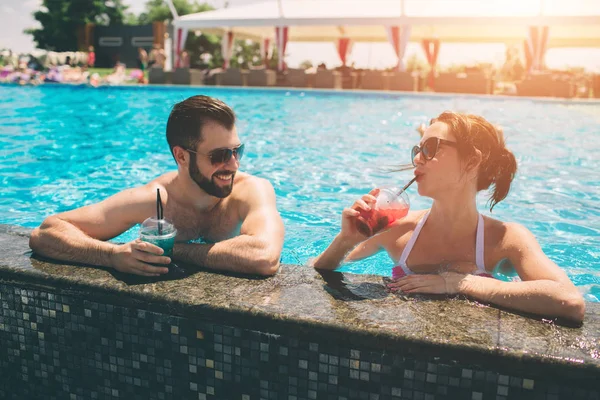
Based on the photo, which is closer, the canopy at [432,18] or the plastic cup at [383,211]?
the plastic cup at [383,211]

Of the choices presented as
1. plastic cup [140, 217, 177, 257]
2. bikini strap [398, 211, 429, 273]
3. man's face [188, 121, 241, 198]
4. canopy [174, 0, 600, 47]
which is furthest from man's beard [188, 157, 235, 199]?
canopy [174, 0, 600, 47]

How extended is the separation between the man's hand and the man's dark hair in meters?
0.66

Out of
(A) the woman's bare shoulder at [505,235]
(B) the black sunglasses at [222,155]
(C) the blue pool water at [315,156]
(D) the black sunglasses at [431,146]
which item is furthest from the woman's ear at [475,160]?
(C) the blue pool water at [315,156]

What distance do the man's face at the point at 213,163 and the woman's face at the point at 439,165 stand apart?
92 centimetres

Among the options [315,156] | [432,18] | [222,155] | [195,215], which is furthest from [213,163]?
[432,18]

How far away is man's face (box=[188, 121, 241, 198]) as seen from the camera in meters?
2.72

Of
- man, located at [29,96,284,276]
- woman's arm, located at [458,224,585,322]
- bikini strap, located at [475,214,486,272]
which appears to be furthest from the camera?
bikini strap, located at [475,214,486,272]

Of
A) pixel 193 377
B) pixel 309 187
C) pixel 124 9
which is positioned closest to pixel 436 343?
pixel 193 377

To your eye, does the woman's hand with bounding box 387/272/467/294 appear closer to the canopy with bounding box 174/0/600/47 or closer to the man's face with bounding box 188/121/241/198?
the man's face with bounding box 188/121/241/198

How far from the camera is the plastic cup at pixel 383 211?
209cm

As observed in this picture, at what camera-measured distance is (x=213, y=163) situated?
108 inches

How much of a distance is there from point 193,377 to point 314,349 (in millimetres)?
522

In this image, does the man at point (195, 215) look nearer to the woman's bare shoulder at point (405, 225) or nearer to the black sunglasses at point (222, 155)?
the black sunglasses at point (222, 155)

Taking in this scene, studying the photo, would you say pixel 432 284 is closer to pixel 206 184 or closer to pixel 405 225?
pixel 405 225
